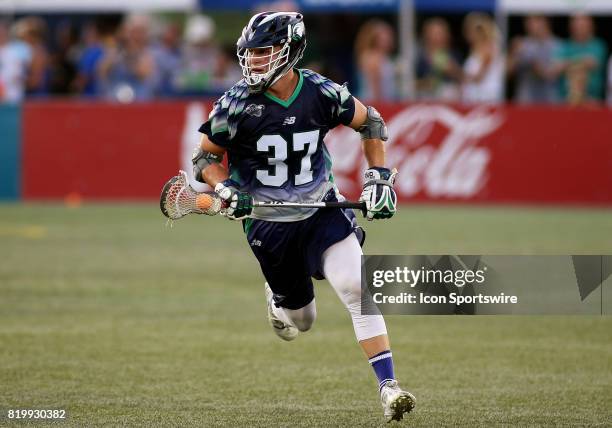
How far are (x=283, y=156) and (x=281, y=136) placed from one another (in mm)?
Answer: 122

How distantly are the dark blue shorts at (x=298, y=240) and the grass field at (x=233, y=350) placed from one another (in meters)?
0.78

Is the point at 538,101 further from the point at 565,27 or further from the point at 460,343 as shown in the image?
the point at 460,343

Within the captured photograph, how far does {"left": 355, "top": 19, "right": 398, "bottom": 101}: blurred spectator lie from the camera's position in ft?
65.5

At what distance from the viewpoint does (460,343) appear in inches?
385

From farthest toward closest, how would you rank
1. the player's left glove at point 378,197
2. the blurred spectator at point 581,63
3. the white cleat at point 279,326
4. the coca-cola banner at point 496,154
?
1. the blurred spectator at point 581,63
2. the coca-cola banner at point 496,154
3. the white cleat at point 279,326
4. the player's left glove at point 378,197

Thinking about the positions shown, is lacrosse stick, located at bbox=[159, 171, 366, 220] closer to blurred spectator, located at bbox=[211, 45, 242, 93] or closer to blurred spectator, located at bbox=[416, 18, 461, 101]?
blurred spectator, located at bbox=[416, 18, 461, 101]

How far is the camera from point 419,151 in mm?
19469

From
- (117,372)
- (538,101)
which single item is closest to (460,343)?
(117,372)

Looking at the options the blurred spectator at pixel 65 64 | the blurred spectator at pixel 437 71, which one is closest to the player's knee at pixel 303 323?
the blurred spectator at pixel 437 71

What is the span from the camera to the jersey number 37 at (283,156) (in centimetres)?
725

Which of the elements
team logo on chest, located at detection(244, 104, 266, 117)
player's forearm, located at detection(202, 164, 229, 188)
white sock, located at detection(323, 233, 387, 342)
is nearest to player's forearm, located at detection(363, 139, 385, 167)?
white sock, located at detection(323, 233, 387, 342)

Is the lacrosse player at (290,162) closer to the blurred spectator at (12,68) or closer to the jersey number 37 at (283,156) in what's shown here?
the jersey number 37 at (283,156)

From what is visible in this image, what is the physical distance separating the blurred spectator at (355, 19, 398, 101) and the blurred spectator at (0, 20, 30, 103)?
534 cm

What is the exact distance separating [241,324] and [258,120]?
3641 mm
